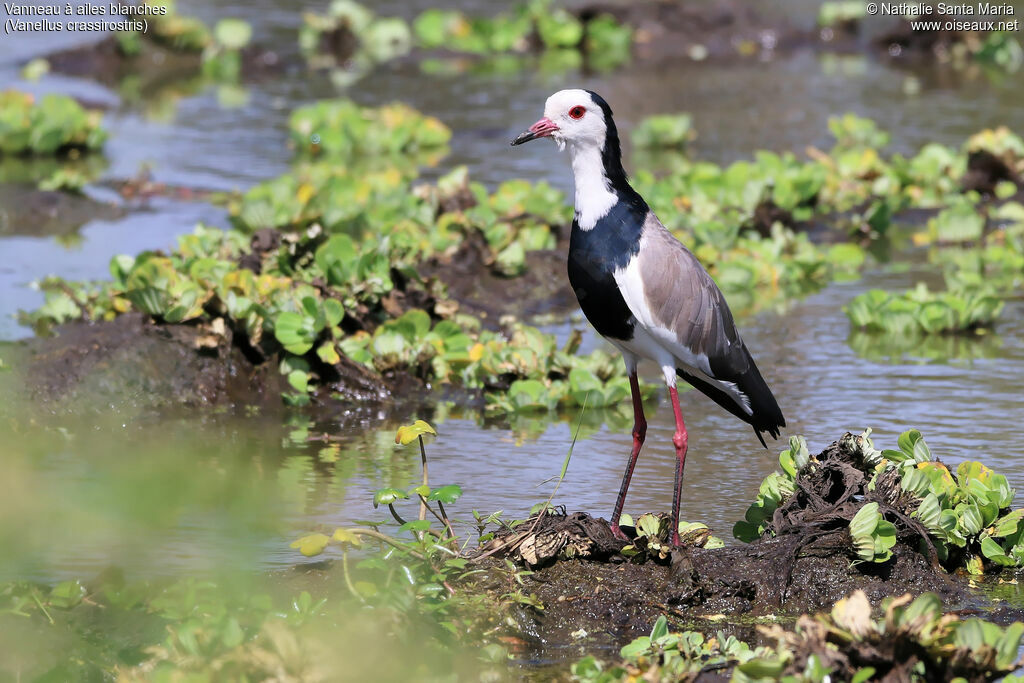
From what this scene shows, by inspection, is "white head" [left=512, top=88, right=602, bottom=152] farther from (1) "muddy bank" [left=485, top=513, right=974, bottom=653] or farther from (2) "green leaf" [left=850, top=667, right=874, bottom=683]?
(2) "green leaf" [left=850, top=667, right=874, bottom=683]

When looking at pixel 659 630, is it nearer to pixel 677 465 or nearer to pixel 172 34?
pixel 677 465

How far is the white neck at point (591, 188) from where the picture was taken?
4.30m

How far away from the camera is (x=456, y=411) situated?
6.07 metres

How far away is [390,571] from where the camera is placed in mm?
3576

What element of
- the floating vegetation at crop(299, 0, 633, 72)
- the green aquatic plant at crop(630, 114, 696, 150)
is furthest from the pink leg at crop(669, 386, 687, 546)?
the floating vegetation at crop(299, 0, 633, 72)

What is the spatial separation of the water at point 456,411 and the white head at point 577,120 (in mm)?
1292

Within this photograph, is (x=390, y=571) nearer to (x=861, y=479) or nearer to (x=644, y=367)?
(x=861, y=479)

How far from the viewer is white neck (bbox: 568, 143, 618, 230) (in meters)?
4.30

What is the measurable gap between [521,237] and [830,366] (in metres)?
2.17

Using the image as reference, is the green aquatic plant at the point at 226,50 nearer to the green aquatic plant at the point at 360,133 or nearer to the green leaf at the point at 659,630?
the green aquatic plant at the point at 360,133

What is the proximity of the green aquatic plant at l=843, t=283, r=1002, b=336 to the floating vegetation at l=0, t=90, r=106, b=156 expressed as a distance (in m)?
6.40

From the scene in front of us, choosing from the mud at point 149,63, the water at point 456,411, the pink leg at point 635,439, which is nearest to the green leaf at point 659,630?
the pink leg at point 635,439

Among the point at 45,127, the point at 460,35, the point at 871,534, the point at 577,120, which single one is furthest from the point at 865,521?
the point at 460,35

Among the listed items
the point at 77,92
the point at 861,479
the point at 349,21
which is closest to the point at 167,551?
the point at 861,479
